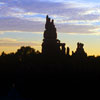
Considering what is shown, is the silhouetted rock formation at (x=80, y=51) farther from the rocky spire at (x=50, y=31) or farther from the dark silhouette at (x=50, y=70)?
the rocky spire at (x=50, y=31)

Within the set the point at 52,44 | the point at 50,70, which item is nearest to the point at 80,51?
the point at 52,44

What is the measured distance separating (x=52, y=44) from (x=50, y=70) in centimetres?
1234

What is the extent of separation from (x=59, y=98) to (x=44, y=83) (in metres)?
5.91

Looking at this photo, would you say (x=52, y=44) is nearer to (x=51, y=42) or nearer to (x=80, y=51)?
(x=51, y=42)

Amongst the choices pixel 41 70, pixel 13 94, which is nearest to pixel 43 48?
pixel 41 70

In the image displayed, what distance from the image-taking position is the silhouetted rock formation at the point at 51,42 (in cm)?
8219

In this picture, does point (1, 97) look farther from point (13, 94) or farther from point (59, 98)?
point (59, 98)

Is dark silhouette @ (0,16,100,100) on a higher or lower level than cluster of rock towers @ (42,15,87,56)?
lower

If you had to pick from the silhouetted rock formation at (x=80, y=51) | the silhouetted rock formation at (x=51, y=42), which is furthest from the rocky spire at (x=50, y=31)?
the silhouetted rock formation at (x=80, y=51)

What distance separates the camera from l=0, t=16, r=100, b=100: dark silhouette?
2738 inches

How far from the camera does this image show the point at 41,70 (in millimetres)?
74125

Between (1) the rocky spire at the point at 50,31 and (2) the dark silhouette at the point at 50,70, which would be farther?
(1) the rocky spire at the point at 50,31

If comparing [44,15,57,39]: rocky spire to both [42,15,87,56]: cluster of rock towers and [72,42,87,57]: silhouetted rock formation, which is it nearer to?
[42,15,87,56]: cluster of rock towers

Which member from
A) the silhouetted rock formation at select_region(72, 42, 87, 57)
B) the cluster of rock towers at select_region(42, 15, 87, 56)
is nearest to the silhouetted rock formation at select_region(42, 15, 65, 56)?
the cluster of rock towers at select_region(42, 15, 87, 56)
